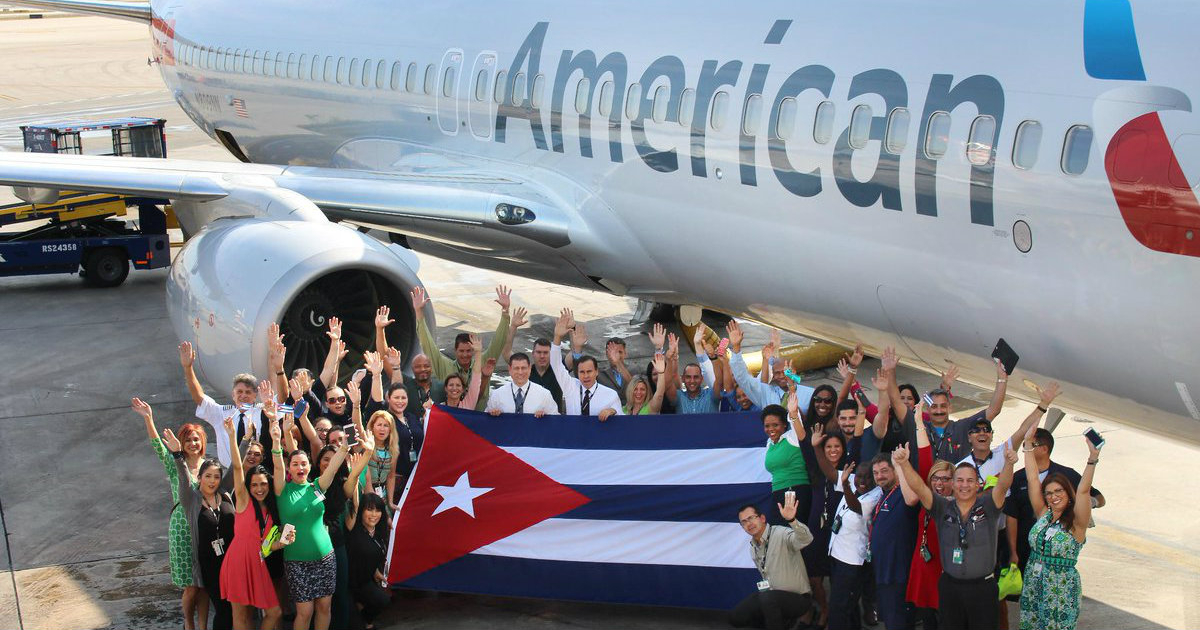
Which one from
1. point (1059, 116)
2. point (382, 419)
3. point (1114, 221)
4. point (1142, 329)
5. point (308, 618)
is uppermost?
point (1059, 116)

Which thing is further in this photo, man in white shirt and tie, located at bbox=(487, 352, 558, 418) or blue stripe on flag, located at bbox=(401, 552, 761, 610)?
man in white shirt and tie, located at bbox=(487, 352, 558, 418)

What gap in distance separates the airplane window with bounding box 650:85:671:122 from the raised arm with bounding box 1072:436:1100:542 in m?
4.75

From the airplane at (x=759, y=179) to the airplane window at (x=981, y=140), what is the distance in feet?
0.05

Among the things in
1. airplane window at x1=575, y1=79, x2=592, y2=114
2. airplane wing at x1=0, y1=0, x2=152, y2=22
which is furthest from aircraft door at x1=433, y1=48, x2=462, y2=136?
airplane wing at x1=0, y1=0, x2=152, y2=22

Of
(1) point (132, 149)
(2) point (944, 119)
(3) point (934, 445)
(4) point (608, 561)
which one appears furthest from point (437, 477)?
(1) point (132, 149)

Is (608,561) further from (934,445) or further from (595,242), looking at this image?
(595,242)

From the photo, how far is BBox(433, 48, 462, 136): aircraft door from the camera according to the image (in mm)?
14141

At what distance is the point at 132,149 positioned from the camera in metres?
21.7

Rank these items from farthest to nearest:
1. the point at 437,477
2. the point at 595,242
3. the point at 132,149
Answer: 1. the point at 132,149
2. the point at 595,242
3. the point at 437,477

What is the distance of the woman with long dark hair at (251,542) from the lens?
27.0ft

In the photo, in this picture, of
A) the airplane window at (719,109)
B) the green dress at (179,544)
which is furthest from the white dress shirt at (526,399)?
the airplane window at (719,109)

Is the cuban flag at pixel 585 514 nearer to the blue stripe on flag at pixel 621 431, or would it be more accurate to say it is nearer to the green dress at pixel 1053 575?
the blue stripe on flag at pixel 621 431

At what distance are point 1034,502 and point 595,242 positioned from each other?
505 cm

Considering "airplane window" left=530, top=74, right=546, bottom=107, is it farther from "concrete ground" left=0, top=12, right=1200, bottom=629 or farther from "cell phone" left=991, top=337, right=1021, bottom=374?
"cell phone" left=991, top=337, right=1021, bottom=374
